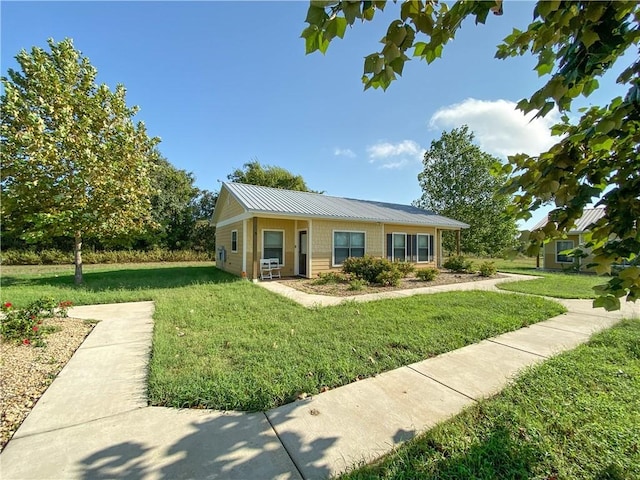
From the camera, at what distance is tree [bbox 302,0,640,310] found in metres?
1.17

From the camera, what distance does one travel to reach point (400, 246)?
1566 cm

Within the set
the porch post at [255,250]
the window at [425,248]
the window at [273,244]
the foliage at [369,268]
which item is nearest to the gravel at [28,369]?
the porch post at [255,250]

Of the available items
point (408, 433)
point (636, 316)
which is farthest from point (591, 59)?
point (636, 316)

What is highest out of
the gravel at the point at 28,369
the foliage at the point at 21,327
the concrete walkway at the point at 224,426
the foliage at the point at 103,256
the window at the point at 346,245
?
the window at the point at 346,245

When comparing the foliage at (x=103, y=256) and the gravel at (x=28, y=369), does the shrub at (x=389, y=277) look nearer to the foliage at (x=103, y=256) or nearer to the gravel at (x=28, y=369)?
the gravel at (x=28, y=369)

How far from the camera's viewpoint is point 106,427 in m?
2.44

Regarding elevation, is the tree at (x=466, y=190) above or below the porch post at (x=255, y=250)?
above

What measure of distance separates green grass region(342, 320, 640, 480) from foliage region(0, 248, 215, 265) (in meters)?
24.5

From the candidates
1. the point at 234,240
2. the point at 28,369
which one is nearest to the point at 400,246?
the point at 234,240

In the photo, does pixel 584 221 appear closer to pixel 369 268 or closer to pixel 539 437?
pixel 369 268

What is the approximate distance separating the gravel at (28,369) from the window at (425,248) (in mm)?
15370

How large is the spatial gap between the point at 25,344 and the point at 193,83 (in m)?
9.19

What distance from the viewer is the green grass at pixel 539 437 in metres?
1.98

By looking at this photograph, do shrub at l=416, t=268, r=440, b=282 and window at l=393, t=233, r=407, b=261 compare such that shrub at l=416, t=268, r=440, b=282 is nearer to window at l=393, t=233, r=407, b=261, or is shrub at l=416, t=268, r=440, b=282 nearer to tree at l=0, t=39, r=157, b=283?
window at l=393, t=233, r=407, b=261
